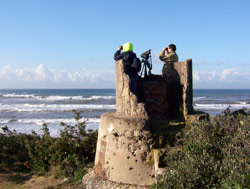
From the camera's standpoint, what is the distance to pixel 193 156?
4180 mm

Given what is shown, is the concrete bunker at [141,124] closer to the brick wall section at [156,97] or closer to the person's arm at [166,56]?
the brick wall section at [156,97]

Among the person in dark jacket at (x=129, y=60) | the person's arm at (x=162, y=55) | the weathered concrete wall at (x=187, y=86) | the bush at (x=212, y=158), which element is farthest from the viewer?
the person's arm at (x=162, y=55)

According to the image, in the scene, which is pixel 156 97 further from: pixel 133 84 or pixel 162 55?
pixel 162 55

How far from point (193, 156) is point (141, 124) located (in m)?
1.66

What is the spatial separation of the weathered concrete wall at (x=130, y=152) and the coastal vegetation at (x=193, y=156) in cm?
52

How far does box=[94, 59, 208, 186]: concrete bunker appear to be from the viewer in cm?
560

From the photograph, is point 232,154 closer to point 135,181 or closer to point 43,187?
point 135,181

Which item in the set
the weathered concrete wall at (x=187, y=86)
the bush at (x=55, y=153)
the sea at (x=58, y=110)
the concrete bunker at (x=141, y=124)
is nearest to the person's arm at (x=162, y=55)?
the concrete bunker at (x=141, y=124)

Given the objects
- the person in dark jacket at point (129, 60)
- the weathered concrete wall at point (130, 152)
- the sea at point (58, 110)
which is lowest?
the sea at point (58, 110)

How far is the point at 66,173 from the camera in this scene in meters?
7.80

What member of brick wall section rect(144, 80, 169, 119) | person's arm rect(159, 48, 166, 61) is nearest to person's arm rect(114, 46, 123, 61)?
brick wall section rect(144, 80, 169, 119)

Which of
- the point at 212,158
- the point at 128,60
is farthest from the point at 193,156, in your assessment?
the point at 128,60

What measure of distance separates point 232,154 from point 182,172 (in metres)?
0.86

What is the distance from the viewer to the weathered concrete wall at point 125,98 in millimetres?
5898
